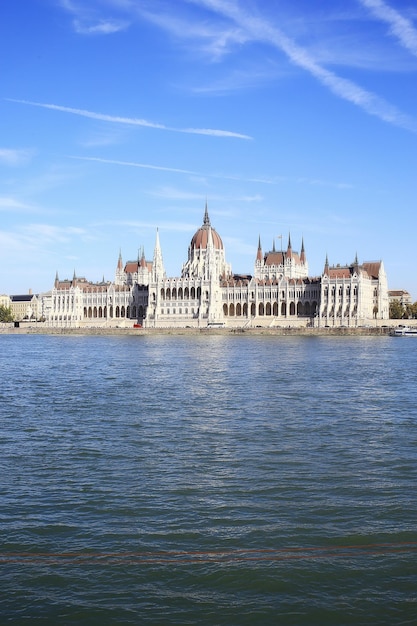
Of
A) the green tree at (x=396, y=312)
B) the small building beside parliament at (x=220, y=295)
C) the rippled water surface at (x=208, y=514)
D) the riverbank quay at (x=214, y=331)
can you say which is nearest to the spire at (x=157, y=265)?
the small building beside parliament at (x=220, y=295)

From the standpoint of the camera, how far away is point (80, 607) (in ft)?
31.5

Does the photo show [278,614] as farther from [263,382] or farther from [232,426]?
[263,382]

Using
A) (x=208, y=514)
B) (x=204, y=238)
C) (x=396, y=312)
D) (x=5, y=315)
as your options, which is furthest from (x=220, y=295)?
(x=208, y=514)

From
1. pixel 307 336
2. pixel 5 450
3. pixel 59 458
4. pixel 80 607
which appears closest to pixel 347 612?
pixel 80 607

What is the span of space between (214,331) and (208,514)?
4356 inches

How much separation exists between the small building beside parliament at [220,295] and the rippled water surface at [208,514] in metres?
106

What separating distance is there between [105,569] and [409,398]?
74.0 ft

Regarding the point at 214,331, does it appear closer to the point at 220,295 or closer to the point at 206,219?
the point at 220,295

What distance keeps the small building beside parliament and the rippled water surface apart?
10636cm

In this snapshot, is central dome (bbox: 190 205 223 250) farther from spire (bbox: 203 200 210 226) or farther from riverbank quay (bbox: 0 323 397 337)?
riverbank quay (bbox: 0 323 397 337)

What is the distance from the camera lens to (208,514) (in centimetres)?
1329

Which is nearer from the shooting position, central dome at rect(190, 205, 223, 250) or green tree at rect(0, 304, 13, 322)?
central dome at rect(190, 205, 223, 250)

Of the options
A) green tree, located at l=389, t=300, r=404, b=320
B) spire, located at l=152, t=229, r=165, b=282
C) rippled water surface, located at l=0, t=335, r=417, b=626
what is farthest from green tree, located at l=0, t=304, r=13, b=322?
rippled water surface, located at l=0, t=335, r=417, b=626

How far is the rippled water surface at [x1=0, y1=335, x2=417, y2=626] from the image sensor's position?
9.81 m
